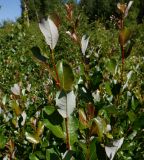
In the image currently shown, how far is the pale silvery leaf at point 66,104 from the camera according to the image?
1017mm

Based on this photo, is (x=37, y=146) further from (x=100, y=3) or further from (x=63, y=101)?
(x=100, y=3)

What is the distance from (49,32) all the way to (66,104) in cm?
19

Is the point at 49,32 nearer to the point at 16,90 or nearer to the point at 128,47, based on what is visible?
the point at 128,47

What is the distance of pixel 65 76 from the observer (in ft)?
3.41

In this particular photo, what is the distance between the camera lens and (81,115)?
1166 millimetres

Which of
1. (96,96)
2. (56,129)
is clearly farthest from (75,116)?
(56,129)

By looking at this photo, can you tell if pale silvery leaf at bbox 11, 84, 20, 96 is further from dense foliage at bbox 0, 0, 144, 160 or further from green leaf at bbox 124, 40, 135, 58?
green leaf at bbox 124, 40, 135, 58

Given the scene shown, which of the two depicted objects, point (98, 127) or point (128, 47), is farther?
point (128, 47)

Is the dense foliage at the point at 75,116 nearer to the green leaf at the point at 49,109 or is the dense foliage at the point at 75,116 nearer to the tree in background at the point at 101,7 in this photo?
the green leaf at the point at 49,109

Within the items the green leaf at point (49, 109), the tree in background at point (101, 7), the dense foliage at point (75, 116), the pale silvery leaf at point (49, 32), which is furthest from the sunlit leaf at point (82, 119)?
the tree in background at point (101, 7)

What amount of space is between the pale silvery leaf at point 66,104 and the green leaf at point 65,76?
19 millimetres

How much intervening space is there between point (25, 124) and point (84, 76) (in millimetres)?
333

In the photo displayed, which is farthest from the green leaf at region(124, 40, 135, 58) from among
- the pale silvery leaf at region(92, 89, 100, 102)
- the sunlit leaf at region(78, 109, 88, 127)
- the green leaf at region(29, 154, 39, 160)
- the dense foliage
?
the green leaf at region(29, 154, 39, 160)

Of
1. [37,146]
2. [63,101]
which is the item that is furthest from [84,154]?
[37,146]
